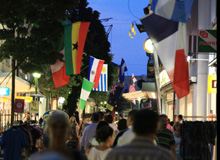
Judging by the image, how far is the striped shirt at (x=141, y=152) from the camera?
13.2 ft

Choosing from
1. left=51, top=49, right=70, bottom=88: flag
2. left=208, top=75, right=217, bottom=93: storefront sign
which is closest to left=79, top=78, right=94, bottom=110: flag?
left=51, top=49, right=70, bottom=88: flag

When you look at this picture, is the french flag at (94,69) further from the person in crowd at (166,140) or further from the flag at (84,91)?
the person in crowd at (166,140)

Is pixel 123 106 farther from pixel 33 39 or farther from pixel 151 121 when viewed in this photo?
pixel 151 121

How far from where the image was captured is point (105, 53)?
54156 millimetres

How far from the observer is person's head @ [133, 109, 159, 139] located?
4.23m

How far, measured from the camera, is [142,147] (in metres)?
4.08

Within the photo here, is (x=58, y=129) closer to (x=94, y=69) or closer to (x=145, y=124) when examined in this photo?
(x=145, y=124)

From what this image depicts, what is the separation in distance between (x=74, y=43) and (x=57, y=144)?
48.6 ft

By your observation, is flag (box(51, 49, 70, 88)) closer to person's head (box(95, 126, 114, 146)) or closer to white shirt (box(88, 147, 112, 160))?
person's head (box(95, 126, 114, 146))

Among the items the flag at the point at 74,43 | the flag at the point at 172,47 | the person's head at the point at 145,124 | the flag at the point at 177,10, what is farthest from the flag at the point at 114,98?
the person's head at the point at 145,124

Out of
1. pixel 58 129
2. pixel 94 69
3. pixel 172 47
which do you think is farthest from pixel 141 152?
pixel 94 69

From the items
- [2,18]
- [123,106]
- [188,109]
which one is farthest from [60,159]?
[123,106]

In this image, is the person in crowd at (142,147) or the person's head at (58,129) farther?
the person in crowd at (142,147)

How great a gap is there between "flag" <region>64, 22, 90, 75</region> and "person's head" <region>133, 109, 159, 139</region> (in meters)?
14.1
